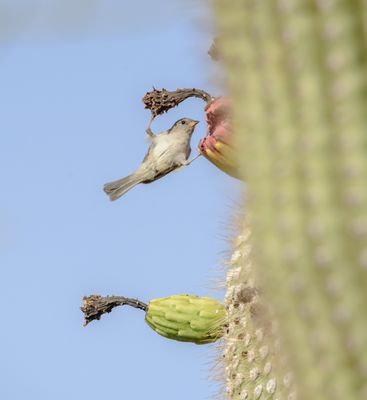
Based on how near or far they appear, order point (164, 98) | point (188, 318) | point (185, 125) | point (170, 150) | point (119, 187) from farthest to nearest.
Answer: point (119, 187) < point (185, 125) < point (170, 150) < point (164, 98) < point (188, 318)

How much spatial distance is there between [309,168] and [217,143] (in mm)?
1883

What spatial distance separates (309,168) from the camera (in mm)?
1356

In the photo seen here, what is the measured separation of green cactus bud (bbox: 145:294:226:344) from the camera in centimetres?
383

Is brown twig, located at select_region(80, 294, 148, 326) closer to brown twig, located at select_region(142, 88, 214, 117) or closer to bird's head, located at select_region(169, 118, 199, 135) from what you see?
brown twig, located at select_region(142, 88, 214, 117)

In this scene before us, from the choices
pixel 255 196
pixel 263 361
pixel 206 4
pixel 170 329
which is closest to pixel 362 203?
pixel 255 196

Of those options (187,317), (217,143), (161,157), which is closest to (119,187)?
(161,157)

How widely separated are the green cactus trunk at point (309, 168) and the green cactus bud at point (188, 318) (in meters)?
2.31

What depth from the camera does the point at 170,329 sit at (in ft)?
13.1

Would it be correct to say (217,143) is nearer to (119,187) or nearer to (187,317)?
(187,317)

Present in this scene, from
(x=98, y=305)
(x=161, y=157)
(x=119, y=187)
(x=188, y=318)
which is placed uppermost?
(x=119, y=187)

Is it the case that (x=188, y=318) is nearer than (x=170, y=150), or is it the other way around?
(x=188, y=318)

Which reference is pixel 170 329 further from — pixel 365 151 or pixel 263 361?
pixel 365 151

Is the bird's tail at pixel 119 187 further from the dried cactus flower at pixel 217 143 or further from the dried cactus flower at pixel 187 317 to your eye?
the dried cactus flower at pixel 217 143

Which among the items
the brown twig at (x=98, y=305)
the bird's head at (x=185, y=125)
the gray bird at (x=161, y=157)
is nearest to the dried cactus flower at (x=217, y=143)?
the brown twig at (x=98, y=305)
